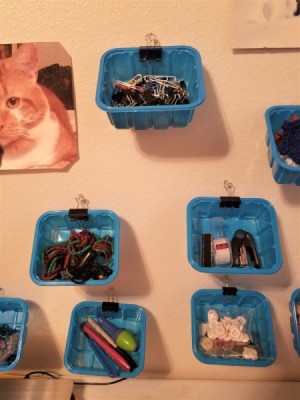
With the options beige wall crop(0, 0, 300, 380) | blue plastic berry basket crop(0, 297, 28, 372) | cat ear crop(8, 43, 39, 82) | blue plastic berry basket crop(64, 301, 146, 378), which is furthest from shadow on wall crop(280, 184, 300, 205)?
blue plastic berry basket crop(0, 297, 28, 372)

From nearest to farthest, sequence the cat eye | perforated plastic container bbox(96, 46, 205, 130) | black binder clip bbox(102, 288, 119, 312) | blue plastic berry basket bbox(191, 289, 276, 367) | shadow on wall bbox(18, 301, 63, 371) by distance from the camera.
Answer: perforated plastic container bbox(96, 46, 205, 130) → the cat eye → blue plastic berry basket bbox(191, 289, 276, 367) → black binder clip bbox(102, 288, 119, 312) → shadow on wall bbox(18, 301, 63, 371)

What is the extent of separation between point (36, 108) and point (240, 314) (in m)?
0.70

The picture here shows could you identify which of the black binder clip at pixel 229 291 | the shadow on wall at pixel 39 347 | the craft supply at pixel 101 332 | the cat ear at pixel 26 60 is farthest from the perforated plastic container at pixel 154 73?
the shadow on wall at pixel 39 347

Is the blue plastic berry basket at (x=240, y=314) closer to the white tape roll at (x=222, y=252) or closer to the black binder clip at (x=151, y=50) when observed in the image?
the white tape roll at (x=222, y=252)

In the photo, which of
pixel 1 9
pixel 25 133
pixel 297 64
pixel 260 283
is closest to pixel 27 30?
pixel 1 9

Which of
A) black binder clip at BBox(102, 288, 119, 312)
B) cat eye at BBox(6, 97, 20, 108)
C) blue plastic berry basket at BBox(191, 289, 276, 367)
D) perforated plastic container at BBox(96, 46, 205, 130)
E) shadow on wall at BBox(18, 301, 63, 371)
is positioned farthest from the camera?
shadow on wall at BBox(18, 301, 63, 371)

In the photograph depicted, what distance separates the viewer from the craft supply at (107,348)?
2.56 ft

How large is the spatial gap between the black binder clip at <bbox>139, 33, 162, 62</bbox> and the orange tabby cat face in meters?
0.20

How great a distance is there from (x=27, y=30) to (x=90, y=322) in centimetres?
70

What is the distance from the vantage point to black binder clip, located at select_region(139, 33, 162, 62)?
0.55 m

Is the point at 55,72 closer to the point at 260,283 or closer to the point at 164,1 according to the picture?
the point at 164,1

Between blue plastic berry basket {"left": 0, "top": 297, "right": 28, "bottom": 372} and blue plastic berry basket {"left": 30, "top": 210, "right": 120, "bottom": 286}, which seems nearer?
blue plastic berry basket {"left": 30, "top": 210, "right": 120, "bottom": 286}

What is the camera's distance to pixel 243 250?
2.21ft

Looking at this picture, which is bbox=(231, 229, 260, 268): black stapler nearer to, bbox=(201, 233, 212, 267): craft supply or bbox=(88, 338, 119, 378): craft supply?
bbox=(201, 233, 212, 267): craft supply
